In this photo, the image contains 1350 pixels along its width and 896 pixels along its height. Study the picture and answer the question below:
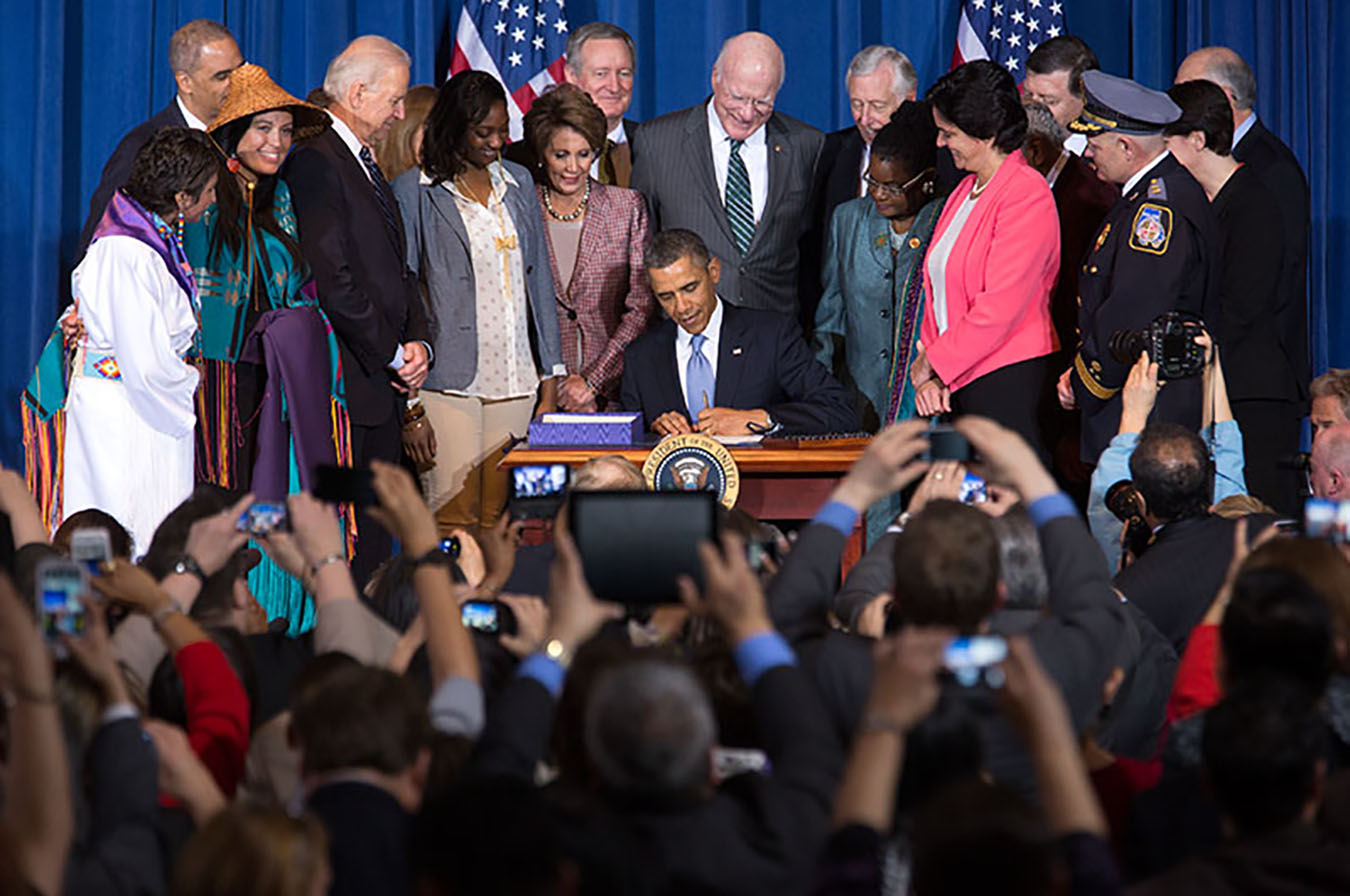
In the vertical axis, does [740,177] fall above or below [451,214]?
above

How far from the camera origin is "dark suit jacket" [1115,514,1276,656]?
11.0ft

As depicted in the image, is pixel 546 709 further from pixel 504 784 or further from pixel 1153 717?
pixel 1153 717

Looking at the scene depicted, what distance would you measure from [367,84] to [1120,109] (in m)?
2.16

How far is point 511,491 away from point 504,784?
1.37 meters

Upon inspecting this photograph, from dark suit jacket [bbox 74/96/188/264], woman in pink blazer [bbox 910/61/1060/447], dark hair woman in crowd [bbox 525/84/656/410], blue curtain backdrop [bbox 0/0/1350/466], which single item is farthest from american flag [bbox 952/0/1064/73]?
dark suit jacket [bbox 74/96/188/264]

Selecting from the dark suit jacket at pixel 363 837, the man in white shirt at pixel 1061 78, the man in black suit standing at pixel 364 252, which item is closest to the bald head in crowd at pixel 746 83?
the man in white shirt at pixel 1061 78

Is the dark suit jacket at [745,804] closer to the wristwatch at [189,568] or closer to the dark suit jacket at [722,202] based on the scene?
the wristwatch at [189,568]

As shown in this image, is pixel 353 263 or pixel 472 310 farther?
pixel 472 310

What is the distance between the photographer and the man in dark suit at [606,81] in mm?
5883

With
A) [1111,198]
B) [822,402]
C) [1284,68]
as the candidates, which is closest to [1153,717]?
[822,402]

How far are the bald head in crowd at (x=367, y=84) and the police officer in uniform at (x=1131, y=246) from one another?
6.48 feet

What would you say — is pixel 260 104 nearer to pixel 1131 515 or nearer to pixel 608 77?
pixel 608 77

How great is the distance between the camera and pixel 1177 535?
137 inches

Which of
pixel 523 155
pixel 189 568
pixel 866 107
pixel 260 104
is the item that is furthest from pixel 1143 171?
pixel 189 568
